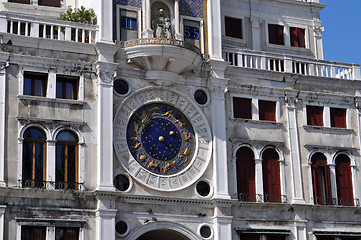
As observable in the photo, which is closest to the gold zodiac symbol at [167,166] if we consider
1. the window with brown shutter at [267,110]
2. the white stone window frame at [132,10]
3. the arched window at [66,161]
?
the arched window at [66,161]

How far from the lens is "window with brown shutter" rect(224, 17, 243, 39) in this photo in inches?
1350

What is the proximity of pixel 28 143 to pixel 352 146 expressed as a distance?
1449cm

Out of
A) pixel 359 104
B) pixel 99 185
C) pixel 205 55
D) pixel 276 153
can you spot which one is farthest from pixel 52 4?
pixel 359 104

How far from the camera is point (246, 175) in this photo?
30.9 meters

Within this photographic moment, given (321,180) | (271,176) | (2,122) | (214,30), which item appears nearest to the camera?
(2,122)

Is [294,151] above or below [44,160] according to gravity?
above

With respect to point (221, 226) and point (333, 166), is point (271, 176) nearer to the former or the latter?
point (333, 166)

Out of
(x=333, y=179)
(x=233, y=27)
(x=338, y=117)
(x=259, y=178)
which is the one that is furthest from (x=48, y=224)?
(x=338, y=117)

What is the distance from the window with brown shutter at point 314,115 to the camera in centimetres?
3291

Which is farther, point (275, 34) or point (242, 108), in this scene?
point (275, 34)

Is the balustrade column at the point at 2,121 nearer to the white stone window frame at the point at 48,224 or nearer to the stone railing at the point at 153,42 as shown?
the white stone window frame at the point at 48,224

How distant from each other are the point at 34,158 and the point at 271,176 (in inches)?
397

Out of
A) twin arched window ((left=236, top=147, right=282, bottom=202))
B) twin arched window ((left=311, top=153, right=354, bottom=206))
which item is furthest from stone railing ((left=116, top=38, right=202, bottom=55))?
twin arched window ((left=311, top=153, right=354, bottom=206))

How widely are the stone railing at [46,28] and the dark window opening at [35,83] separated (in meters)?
1.52
